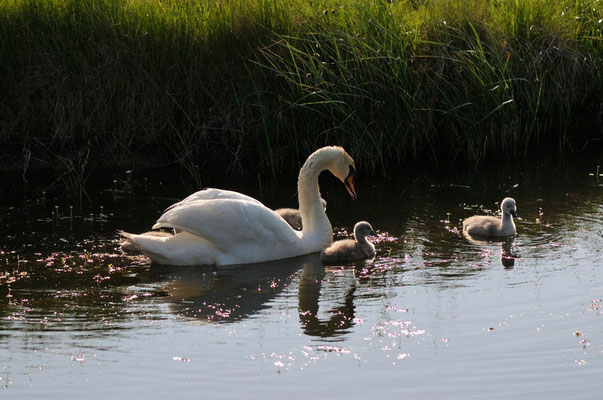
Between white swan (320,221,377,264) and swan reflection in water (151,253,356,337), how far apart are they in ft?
0.47

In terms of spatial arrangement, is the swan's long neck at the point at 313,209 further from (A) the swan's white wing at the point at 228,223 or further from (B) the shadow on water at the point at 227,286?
(A) the swan's white wing at the point at 228,223

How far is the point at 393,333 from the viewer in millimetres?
8258

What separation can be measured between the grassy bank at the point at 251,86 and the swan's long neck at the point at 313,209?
244 cm

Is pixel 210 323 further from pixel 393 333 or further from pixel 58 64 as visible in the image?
pixel 58 64

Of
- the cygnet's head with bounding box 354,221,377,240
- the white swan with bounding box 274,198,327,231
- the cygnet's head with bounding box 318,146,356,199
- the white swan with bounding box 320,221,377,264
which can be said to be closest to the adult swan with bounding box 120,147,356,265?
the white swan with bounding box 320,221,377,264

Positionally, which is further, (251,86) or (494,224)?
(251,86)

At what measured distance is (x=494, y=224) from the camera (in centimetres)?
1123

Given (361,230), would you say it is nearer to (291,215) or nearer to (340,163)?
(340,163)

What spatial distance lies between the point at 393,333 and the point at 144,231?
4024 mm

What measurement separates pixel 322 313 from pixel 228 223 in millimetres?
1785

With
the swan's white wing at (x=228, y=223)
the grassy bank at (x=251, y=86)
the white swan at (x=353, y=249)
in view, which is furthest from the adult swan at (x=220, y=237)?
the grassy bank at (x=251, y=86)

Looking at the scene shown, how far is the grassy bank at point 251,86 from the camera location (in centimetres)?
1387

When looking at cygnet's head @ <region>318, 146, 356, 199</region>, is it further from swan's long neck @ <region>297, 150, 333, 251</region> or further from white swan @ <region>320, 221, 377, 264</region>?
white swan @ <region>320, 221, 377, 264</region>

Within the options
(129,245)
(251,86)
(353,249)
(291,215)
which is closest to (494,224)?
(353,249)
